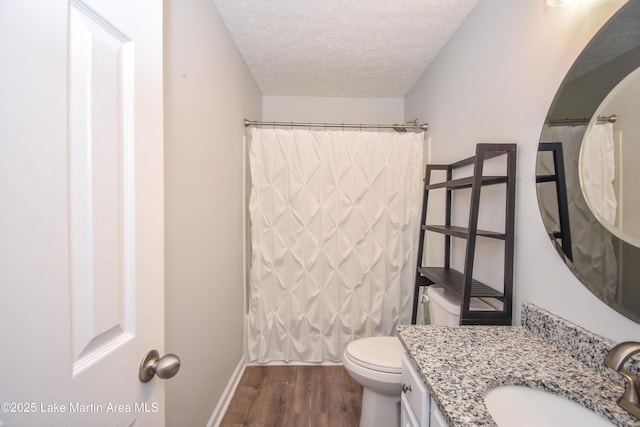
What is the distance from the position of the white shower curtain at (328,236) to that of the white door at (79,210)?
1.39m

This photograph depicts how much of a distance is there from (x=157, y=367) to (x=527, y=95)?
1.50 metres

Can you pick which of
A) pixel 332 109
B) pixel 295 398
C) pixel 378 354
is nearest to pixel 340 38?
pixel 332 109

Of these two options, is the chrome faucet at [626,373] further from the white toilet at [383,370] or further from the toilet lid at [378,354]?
the toilet lid at [378,354]

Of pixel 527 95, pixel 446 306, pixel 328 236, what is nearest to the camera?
pixel 527 95

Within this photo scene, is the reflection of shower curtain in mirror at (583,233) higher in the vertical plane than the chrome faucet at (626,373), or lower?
higher

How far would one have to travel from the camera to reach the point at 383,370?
1334 millimetres

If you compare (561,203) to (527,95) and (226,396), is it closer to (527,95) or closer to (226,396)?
(527,95)

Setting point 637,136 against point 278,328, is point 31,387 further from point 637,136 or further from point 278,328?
point 278,328

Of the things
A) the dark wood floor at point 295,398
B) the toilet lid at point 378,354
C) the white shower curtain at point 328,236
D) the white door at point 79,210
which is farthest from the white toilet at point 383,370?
the white door at point 79,210

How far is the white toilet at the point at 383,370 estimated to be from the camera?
1319mm

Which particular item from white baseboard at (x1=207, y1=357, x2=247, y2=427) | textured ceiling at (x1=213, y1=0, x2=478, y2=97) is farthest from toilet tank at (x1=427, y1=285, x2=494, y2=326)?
textured ceiling at (x1=213, y1=0, x2=478, y2=97)

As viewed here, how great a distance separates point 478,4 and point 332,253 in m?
1.70

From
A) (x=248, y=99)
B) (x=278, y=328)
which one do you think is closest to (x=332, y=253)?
(x=278, y=328)

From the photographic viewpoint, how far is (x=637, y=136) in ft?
2.20
